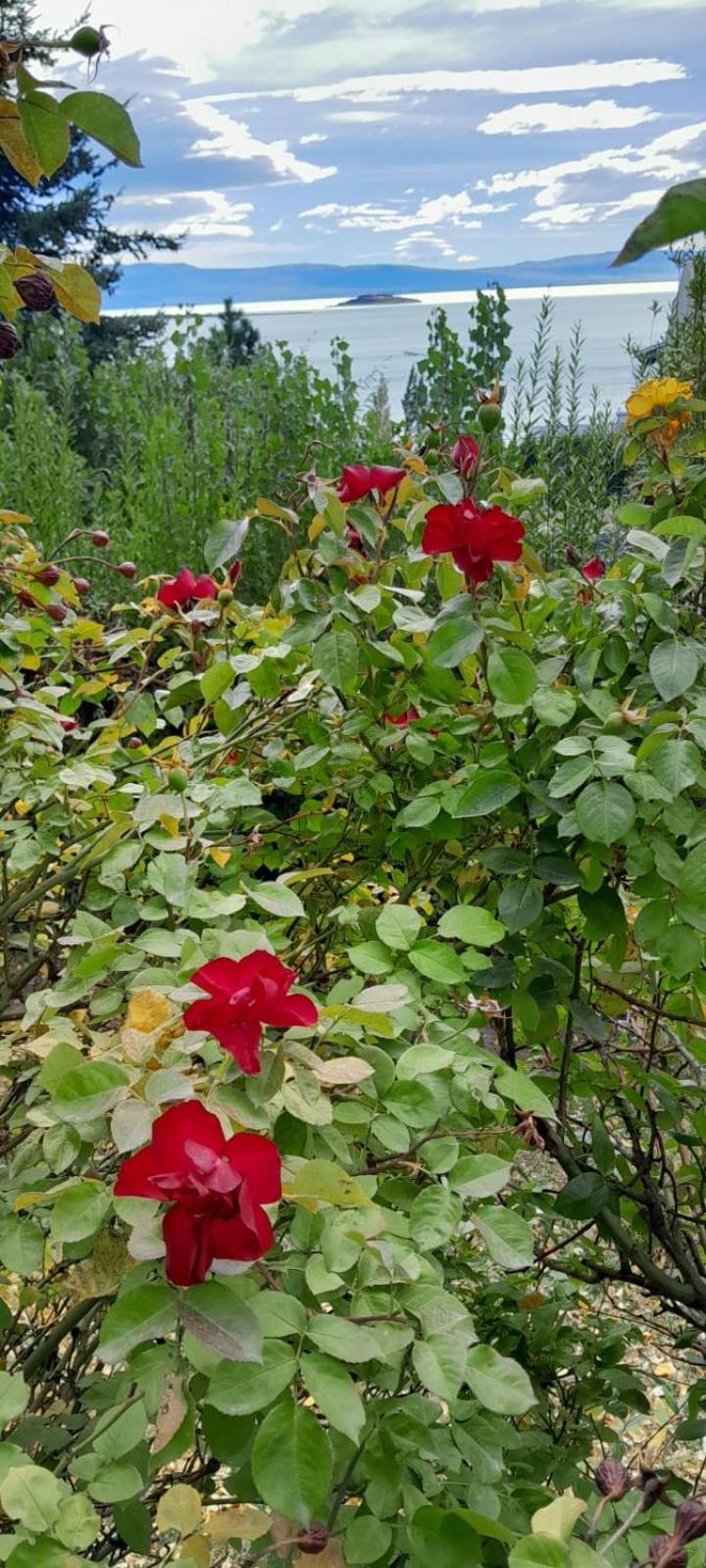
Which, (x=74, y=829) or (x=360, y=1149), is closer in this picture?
(x=360, y=1149)

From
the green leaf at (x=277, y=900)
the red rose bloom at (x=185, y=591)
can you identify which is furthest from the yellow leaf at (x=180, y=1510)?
the red rose bloom at (x=185, y=591)

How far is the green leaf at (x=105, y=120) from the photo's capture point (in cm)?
73

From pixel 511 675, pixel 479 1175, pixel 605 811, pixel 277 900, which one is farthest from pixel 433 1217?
pixel 511 675

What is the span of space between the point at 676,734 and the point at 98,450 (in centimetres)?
841

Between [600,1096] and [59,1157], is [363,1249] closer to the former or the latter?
[59,1157]

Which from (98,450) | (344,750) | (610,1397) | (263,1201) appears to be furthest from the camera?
(98,450)

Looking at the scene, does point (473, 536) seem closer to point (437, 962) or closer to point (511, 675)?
point (511, 675)

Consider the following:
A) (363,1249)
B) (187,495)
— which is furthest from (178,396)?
(363,1249)

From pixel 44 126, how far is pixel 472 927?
621 millimetres

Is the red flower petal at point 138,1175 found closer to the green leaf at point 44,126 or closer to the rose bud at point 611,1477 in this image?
the rose bud at point 611,1477

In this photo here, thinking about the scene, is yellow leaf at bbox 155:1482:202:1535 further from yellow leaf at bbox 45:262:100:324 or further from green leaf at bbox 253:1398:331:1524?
yellow leaf at bbox 45:262:100:324

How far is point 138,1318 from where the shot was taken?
0.56 m

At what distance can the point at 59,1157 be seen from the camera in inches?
28.3

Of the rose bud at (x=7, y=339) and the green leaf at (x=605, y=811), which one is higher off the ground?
the rose bud at (x=7, y=339)
